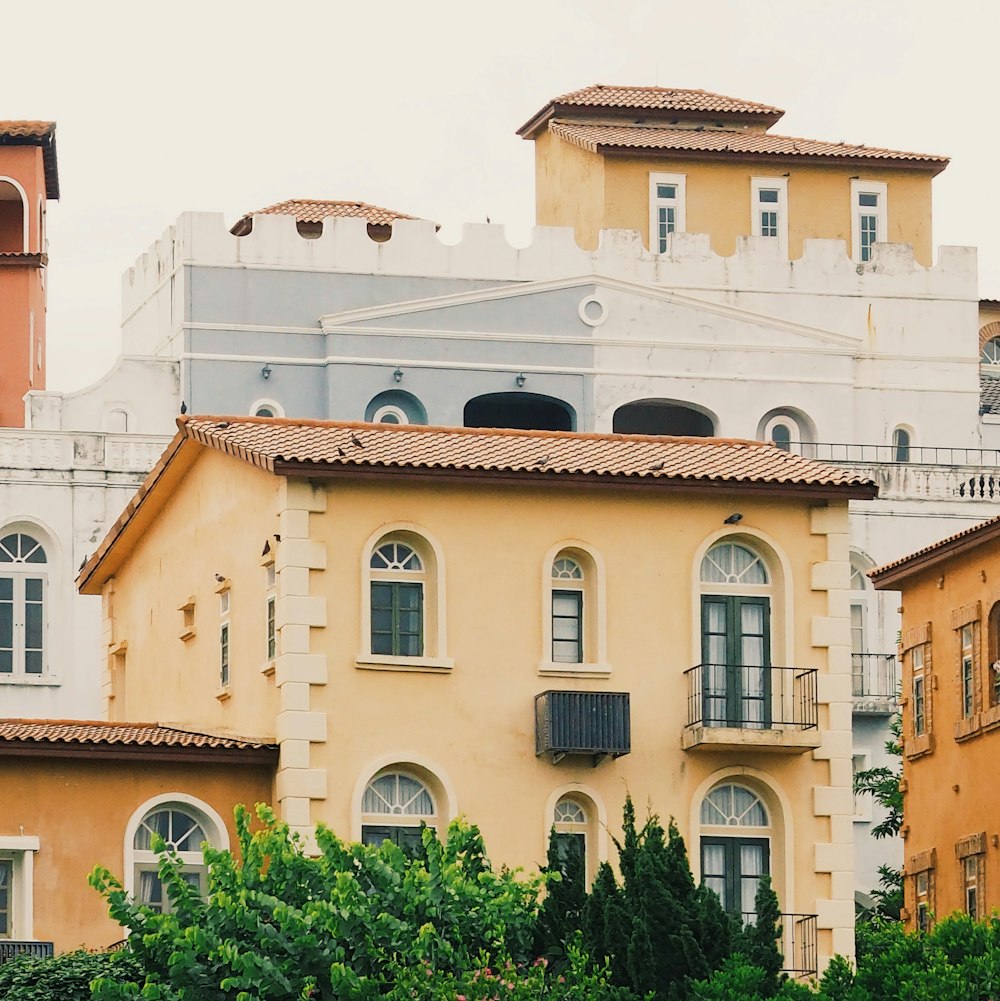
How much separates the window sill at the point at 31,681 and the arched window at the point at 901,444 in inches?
761

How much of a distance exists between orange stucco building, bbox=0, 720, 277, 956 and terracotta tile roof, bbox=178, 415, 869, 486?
3704mm

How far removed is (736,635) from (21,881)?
9.32 m

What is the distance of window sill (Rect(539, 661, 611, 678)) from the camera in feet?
138

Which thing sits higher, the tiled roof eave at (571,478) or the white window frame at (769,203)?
the white window frame at (769,203)

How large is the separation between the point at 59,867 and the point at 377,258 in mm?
34333

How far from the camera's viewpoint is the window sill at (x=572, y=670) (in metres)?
41.9

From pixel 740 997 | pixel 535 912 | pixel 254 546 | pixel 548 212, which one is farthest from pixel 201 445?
pixel 548 212

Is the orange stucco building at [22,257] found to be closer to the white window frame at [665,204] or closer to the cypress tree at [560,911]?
the white window frame at [665,204]

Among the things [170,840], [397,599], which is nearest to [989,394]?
[397,599]

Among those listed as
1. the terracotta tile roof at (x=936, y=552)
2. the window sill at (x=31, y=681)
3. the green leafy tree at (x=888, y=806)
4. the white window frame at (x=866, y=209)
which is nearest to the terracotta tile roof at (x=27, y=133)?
the window sill at (x=31, y=681)

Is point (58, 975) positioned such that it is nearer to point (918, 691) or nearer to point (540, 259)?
point (918, 691)

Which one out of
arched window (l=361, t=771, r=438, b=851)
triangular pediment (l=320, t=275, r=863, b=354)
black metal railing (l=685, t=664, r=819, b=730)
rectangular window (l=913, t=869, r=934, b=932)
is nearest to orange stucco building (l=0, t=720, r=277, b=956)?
arched window (l=361, t=771, r=438, b=851)

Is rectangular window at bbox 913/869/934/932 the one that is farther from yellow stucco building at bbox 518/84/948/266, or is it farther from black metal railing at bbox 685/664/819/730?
yellow stucco building at bbox 518/84/948/266

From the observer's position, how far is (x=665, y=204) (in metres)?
81.3
